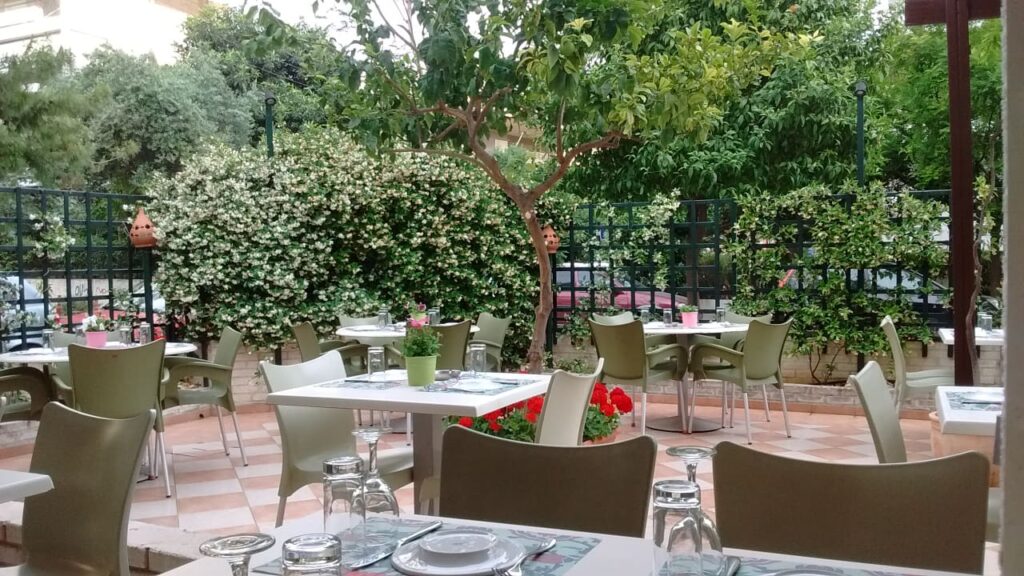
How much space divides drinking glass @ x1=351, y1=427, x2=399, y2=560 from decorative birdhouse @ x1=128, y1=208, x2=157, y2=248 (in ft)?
19.4

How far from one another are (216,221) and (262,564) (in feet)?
21.0

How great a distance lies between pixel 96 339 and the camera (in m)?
5.18

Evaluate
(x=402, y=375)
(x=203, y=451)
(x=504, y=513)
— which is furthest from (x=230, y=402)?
(x=504, y=513)

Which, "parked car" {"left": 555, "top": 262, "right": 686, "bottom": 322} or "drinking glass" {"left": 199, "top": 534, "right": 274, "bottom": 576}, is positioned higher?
"parked car" {"left": 555, "top": 262, "right": 686, "bottom": 322}

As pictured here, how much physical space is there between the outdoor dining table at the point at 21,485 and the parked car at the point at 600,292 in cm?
627

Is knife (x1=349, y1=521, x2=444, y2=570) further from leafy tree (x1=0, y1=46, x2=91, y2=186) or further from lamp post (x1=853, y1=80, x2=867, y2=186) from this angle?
leafy tree (x1=0, y1=46, x2=91, y2=186)

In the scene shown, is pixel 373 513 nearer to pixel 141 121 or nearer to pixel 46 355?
pixel 46 355

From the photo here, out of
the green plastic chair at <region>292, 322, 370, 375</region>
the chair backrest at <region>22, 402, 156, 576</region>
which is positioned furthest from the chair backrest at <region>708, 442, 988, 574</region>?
the green plastic chair at <region>292, 322, 370, 375</region>

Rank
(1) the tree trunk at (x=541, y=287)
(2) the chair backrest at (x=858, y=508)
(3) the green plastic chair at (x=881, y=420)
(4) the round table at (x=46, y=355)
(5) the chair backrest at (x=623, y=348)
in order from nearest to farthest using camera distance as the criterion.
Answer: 1. (2) the chair backrest at (x=858, y=508)
2. (3) the green plastic chair at (x=881, y=420)
3. (4) the round table at (x=46, y=355)
4. (5) the chair backrest at (x=623, y=348)
5. (1) the tree trunk at (x=541, y=287)

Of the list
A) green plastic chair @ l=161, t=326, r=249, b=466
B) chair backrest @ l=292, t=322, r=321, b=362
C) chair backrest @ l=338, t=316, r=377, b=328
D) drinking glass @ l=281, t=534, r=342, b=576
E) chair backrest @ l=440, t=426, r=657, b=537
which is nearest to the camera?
drinking glass @ l=281, t=534, r=342, b=576

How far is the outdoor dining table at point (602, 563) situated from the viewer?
1358mm

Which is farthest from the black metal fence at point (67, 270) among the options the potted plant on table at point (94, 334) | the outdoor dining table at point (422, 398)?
the outdoor dining table at point (422, 398)

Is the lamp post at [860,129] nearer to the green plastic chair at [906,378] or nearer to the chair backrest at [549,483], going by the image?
the green plastic chair at [906,378]

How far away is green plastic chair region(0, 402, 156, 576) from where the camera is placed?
6.98 ft
